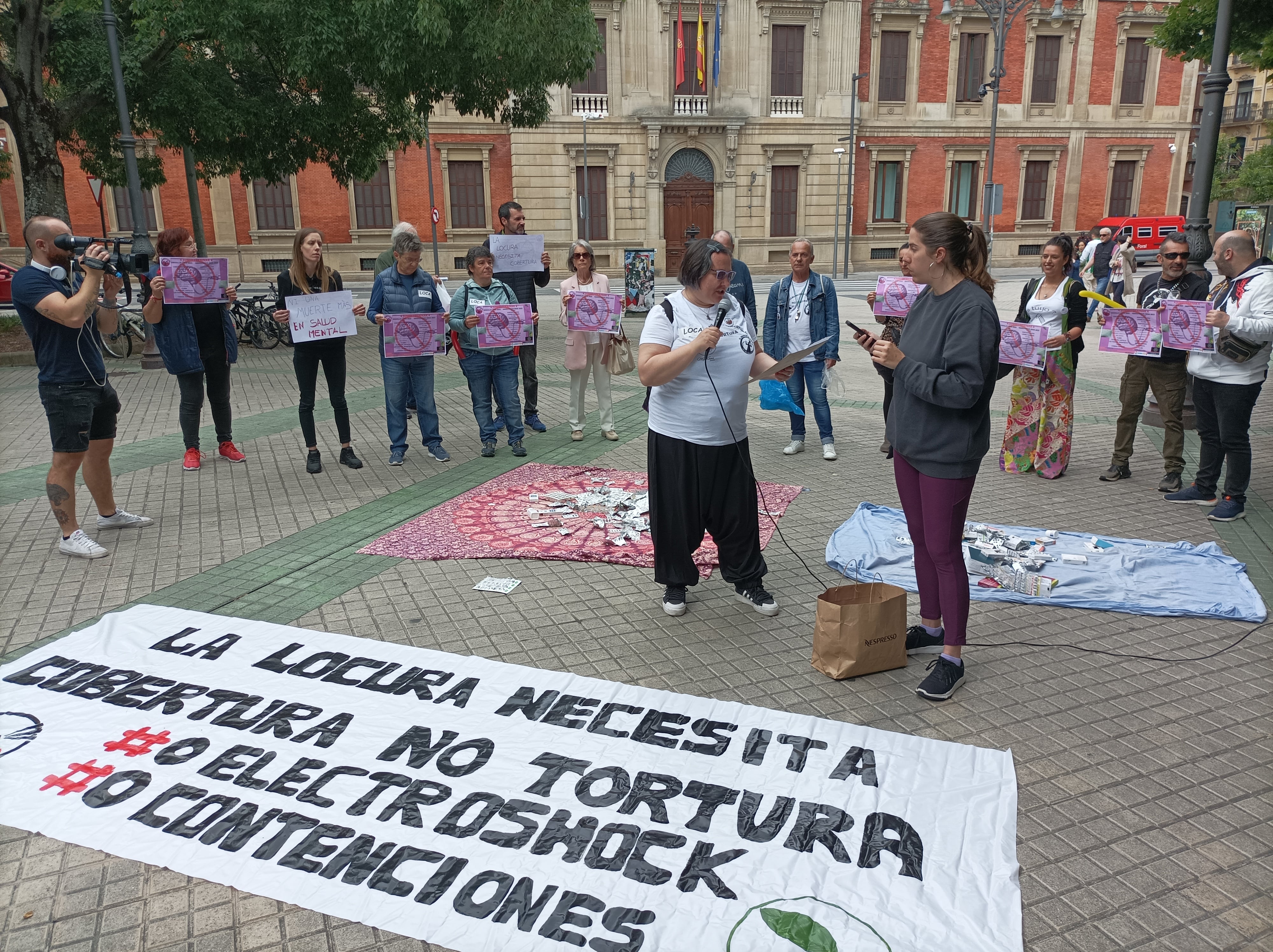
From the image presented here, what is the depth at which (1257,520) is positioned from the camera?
6.22 metres

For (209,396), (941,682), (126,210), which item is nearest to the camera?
(941,682)

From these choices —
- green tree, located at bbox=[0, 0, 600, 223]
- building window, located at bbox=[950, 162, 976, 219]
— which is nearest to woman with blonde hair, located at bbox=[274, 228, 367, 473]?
green tree, located at bbox=[0, 0, 600, 223]

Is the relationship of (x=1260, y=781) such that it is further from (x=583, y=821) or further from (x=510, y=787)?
(x=510, y=787)

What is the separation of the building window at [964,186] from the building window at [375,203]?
22150 mm

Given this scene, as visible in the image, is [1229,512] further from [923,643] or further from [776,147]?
[776,147]

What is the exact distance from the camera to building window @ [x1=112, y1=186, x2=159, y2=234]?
32.7 m

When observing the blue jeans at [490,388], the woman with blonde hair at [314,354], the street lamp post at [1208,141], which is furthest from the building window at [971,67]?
the woman with blonde hair at [314,354]

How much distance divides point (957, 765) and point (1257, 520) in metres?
4.20

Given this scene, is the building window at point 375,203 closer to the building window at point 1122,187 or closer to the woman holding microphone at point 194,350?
the woman holding microphone at point 194,350

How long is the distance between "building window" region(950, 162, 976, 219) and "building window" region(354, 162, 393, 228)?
22.2m

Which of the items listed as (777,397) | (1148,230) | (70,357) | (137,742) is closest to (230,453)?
(70,357)

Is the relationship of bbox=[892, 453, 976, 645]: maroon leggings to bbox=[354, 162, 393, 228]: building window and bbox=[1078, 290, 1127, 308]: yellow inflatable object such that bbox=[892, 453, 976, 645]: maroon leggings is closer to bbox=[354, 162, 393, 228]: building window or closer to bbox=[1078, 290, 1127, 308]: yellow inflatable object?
bbox=[1078, 290, 1127, 308]: yellow inflatable object

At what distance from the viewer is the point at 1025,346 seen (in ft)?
23.2

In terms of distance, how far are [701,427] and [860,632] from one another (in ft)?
4.09
